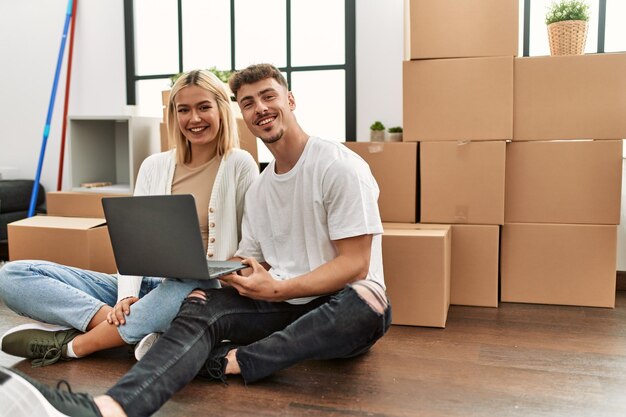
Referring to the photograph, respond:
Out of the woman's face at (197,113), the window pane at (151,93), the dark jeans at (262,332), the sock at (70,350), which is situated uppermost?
the window pane at (151,93)

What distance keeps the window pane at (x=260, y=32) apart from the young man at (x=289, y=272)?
5.45 ft

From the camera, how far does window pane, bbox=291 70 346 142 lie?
323 centimetres

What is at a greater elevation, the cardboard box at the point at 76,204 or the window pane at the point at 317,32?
the window pane at the point at 317,32

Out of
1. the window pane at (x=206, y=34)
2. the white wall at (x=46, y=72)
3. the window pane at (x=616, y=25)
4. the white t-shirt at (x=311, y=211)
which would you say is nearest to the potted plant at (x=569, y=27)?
the window pane at (x=616, y=25)

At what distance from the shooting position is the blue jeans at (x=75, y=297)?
1.70 m

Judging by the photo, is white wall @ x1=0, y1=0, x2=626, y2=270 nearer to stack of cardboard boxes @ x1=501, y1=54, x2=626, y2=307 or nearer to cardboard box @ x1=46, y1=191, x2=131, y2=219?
cardboard box @ x1=46, y1=191, x2=131, y2=219

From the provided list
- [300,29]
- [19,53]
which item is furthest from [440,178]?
[19,53]

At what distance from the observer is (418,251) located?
221 centimetres

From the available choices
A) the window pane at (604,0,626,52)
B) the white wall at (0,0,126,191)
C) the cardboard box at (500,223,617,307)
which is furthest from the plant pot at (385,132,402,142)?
the white wall at (0,0,126,191)

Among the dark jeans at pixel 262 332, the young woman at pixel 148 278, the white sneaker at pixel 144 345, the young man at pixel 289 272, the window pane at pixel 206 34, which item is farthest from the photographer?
the window pane at pixel 206 34

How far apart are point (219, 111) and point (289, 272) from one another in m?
0.54

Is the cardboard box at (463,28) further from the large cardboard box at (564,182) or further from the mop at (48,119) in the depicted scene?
the mop at (48,119)

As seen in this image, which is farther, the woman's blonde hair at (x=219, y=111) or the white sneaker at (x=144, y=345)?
the woman's blonde hair at (x=219, y=111)

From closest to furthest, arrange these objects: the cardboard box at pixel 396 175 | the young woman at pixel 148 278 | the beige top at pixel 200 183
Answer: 1. the young woman at pixel 148 278
2. the beige top at pixel 200 183
3. the cardboard box at pixel 396 175
